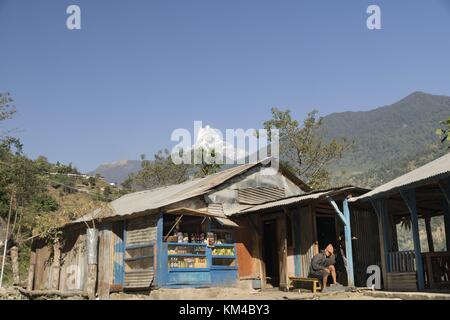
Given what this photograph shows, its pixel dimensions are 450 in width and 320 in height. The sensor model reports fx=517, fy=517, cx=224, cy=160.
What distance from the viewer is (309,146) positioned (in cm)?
3450

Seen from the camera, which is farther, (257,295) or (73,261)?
(73,261)

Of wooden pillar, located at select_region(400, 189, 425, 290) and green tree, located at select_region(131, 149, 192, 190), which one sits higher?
green tree, located at select_region(131, 149, 192, 190)

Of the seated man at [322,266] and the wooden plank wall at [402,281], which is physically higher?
the seated man at [322,266]

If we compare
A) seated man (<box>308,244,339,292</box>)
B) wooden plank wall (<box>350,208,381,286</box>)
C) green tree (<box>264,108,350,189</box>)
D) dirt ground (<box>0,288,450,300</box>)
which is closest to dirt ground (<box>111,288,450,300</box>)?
dirt ground (<box>0,288,450,300</box>)

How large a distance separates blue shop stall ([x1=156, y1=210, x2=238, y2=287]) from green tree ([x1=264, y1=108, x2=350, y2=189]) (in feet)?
56.3

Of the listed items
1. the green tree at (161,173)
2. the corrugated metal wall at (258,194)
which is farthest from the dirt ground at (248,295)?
the green tree at (161,173)

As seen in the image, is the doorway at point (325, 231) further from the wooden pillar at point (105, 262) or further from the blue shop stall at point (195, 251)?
the wooden pillar at point (105, 262)

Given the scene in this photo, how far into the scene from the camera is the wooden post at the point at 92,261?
17.1m

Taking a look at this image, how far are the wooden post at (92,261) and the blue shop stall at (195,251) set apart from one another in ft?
7.79

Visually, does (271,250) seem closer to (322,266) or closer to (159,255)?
(322,266)

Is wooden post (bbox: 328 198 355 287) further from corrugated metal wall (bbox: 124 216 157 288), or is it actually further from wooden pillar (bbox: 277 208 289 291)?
corrugated metal wall (bbox: 124 216 157 288)

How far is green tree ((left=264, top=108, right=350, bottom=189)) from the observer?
34.3 metres

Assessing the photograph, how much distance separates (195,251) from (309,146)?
19487mm

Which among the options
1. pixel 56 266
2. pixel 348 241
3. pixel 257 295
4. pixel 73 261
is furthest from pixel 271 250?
pixel 56 266
